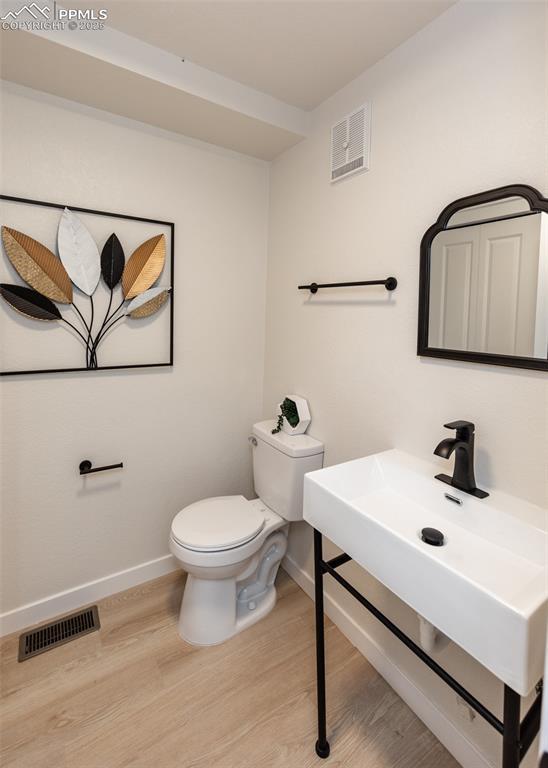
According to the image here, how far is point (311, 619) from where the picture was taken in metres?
1.87

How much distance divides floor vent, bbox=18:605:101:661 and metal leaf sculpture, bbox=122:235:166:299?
1553mm

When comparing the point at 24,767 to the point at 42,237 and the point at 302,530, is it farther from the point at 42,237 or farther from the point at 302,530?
the point at 42,237

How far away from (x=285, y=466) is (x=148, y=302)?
1046 millimetres

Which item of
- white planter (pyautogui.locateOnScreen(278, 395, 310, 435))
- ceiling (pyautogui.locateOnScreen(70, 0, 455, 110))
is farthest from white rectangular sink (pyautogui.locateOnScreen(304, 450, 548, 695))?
ceiling (pyautogui.locateOnScreen(70, 0, 455, 110))

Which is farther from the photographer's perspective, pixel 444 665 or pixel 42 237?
pixel 42 237

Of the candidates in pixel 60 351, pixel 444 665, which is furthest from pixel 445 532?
pixel 60 351

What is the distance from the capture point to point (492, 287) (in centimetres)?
116

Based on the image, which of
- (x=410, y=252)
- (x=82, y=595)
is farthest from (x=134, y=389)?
(x=410, y=252)

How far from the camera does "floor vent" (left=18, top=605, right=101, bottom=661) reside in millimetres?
1653

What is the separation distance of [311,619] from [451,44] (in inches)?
93.9

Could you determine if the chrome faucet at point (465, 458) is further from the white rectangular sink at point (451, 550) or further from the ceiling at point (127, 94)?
the ceiling at point (127, 94)

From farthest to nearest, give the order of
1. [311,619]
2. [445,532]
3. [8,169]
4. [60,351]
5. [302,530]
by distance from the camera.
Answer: [302,530] → [311,619] → [60,351] → [8,169] → [445,532]

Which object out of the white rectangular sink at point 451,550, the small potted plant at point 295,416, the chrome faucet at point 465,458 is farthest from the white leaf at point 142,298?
the chrome faucet at point 465,458

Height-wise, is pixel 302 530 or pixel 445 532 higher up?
pixel 445 532
